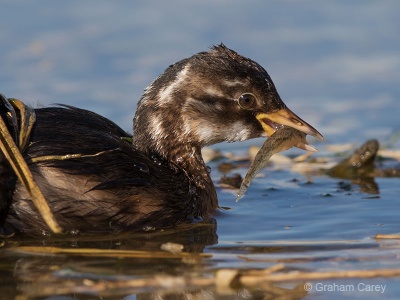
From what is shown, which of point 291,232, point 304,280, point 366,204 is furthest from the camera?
point 366,204

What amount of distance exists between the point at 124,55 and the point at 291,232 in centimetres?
631

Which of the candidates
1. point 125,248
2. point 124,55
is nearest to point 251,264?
point 125,248

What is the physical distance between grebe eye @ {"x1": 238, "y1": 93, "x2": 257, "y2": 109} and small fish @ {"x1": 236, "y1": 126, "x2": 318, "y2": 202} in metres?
0.32

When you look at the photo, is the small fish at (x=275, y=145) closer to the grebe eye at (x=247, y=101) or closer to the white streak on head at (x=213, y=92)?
the grebe eye at (x=247, y=101)

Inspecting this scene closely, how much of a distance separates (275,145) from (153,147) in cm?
106

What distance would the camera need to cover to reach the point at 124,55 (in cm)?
1398

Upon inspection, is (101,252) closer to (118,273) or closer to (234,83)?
(118,273)

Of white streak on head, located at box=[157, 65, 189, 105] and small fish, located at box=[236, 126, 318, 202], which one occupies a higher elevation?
white streak on head, located at box=[157, 65, 189, 105]

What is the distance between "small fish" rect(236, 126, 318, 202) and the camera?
8.56 m

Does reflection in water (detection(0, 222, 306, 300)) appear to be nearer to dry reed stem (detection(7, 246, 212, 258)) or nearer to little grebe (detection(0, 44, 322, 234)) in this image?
dry reed stem (detection(7, 246, 212, 258))

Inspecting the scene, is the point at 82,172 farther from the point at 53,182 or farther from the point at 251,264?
the point at 251,264

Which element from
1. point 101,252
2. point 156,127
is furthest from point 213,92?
point 101,252

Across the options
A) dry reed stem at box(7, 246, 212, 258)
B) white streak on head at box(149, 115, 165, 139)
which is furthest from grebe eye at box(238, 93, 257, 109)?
dry reed stem at box(7, 246, 212, 258)

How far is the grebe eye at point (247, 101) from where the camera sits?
880 cm
